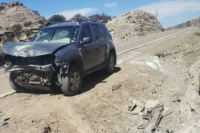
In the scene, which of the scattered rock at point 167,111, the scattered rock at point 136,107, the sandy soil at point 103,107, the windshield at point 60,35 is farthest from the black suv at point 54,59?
the scattered rock at point 167,111

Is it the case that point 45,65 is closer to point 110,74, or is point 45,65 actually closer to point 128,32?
point 110,74

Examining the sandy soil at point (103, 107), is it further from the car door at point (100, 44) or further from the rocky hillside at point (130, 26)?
the rocky hillside at point (130, 26)

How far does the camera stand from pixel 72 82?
23.0 feet

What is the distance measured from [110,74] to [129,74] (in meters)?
0.75

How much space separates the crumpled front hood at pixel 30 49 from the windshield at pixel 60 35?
1.83 ft

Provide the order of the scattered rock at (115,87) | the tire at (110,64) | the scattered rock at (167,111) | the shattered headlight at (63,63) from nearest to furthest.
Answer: the scattered rock at (167,111) → the shattered headlight at (63,63) → the scattered rock at (115,87) → the tire at (110,64)

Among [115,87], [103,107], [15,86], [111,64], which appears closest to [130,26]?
[111,64]

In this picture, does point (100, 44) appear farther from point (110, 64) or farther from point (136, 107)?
point (136, 107)

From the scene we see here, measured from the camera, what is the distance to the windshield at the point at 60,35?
25.2 ft

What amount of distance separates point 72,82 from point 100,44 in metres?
2.46

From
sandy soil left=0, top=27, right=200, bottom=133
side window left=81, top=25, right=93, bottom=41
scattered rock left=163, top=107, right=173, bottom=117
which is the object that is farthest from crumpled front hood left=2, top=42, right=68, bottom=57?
scattered rock left=163, top=107, right=173, bottom=117

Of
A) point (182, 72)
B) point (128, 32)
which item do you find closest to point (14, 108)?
point (182, 72)

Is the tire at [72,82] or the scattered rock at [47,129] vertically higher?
the tire at [72,82]

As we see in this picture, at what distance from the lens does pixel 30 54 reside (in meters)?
6.66
